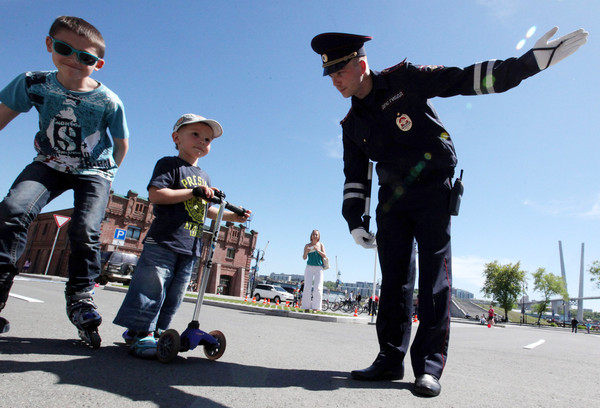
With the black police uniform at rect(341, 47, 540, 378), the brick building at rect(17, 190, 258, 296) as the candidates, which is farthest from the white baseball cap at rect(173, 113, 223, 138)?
the brick building at rect(17, 190, 258, 296)

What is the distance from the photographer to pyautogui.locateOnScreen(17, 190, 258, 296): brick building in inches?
1432

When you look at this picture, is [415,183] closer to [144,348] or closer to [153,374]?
[153,374]

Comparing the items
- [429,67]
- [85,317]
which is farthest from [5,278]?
[429,67]

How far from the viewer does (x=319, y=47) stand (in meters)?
2.56


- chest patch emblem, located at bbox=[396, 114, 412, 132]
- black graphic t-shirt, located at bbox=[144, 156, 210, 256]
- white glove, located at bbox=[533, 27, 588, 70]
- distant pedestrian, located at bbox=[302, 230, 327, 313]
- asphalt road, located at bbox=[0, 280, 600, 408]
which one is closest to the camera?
asphalt road, located at bbox=[0, 280, 600, 408]

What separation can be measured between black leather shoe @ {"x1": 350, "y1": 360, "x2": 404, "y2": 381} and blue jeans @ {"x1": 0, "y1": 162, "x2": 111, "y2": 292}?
1.96m

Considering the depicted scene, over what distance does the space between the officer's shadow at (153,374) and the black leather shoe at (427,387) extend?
0.15 meters

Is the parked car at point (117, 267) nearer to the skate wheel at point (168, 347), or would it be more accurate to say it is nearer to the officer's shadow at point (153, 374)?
the officer's shadow at point (153, 374)

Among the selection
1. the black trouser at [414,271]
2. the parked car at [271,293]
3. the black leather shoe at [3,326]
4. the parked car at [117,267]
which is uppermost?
the black trouser at [414,271]

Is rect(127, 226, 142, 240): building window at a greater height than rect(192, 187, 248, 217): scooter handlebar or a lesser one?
greater

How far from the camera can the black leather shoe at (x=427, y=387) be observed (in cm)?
171

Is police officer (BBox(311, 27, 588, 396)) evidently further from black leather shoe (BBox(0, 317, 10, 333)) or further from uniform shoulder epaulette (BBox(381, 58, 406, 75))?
black leather shoe (BBox(0, 317, 10, 333))

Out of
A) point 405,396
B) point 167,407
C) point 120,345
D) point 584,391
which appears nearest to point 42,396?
point 167,407

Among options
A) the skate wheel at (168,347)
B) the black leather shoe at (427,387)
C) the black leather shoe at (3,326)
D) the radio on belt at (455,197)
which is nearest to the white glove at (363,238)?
the radio on belt at (455,197)
